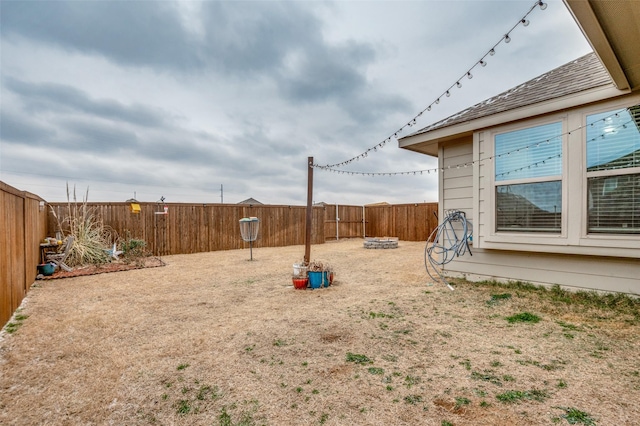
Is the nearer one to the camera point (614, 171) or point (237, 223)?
point (614, 171)

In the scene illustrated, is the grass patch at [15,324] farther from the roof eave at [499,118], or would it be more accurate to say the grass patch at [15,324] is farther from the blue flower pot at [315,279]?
the roof eave at [499,118]

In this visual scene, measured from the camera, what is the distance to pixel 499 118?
404 cm

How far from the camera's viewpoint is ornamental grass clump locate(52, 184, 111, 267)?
6646 millimetres

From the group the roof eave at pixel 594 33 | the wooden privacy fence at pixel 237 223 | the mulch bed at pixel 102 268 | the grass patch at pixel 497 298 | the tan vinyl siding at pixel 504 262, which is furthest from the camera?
the wooden privacy fence at pixel 237 223

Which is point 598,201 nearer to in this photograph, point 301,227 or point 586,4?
point 586,4

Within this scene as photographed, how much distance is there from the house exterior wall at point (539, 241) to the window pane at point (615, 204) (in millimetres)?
105

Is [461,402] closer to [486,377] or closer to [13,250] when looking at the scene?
[486,377]

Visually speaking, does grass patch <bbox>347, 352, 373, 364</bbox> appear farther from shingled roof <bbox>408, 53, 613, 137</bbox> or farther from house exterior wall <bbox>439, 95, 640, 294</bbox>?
shingled roof <bbox>408, 53, 613, 137</bbox>

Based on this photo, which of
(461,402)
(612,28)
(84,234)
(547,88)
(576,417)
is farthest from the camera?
(84,234)

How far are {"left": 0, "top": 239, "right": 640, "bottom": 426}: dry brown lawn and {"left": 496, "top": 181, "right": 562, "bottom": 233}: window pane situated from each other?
3.05ft

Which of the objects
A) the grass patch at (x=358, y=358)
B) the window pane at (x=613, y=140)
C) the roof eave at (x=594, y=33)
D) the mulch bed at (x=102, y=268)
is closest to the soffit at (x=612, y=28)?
the roof eave at (x=594, y=33)

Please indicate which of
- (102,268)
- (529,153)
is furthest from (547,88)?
(102,268)

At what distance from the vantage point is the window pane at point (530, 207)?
3662 millimetres

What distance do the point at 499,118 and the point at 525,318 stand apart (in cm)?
269
